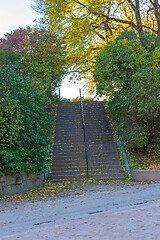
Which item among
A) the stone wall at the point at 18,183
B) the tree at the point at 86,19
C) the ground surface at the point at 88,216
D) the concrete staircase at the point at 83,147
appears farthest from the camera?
the tree at the point at 86,19

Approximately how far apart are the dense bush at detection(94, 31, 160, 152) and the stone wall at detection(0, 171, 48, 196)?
498 cm

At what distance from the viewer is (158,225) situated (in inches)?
197

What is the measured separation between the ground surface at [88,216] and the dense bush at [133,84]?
180 inches

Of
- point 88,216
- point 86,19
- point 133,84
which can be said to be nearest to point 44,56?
point 86,19

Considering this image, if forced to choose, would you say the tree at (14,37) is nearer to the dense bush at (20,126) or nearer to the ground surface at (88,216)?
the dense bush at (20,126)

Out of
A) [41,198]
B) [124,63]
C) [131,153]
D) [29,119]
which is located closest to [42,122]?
[29,119]

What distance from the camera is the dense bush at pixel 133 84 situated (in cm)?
1375

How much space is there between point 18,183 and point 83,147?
523cm

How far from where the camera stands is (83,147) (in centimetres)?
1523

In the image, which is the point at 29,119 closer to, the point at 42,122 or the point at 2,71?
the point at 42,122

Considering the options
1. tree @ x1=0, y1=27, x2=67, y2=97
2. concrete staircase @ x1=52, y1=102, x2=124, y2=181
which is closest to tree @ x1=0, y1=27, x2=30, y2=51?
tree @ x1=0, y1=27, x2=67, y2=97

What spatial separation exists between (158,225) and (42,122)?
7339mm

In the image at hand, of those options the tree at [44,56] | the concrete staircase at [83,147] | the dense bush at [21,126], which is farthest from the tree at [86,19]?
the dense bush at [21,126]

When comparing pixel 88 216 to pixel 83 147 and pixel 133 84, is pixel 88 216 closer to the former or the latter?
pixel 83 147
